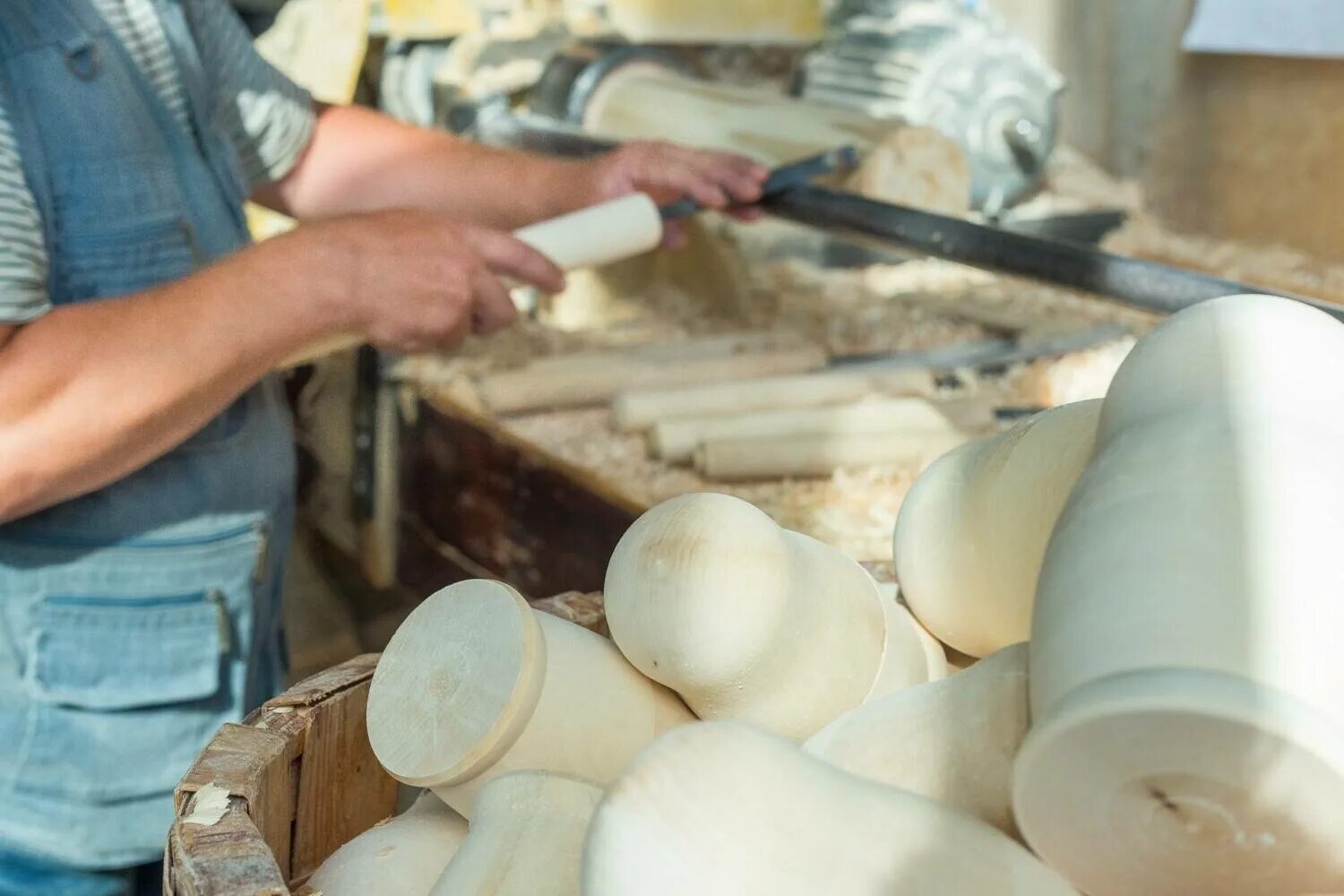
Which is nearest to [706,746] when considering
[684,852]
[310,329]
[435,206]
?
[684,852]

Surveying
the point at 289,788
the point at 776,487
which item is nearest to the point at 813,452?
the point at 776,487

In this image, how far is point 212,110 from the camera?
1384 millimetres

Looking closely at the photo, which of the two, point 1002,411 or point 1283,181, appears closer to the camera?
point 1002,411

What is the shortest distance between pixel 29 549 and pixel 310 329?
12.0 inches

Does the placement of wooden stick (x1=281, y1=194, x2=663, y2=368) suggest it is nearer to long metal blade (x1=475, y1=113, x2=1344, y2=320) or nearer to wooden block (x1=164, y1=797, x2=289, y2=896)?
long metal blade (x1=475, y1=113, x2=1344, y2=320)

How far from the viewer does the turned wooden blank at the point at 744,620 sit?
2.15 ft

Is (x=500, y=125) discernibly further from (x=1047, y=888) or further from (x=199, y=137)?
(x=1047, y=888)

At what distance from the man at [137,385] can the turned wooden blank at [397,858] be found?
1.60 feet

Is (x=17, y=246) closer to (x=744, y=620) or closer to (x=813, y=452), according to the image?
(x=744, y=620)

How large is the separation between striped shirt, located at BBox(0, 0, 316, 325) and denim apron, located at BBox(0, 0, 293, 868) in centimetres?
3

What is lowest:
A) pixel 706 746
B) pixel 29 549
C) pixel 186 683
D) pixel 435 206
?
pixel 186 683

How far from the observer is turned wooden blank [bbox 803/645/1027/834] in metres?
0.56

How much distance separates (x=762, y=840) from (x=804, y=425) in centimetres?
103

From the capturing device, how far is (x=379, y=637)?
2553 mm
